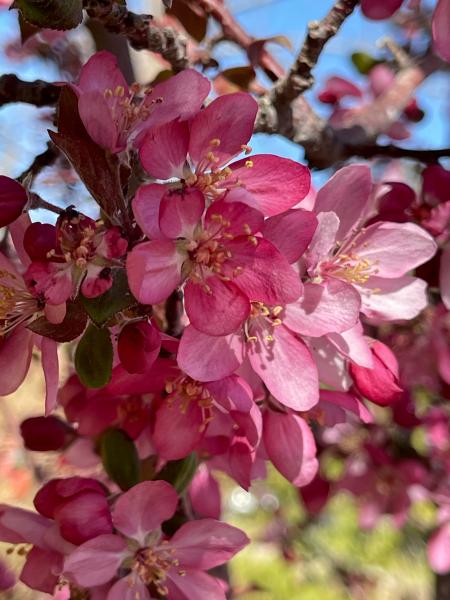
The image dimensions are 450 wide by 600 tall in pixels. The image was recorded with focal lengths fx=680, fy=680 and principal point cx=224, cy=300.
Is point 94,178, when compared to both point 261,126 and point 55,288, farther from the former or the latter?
point 261,126

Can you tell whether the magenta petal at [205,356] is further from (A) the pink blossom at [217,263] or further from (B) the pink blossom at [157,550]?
(B) the pink blossom at [157,550]

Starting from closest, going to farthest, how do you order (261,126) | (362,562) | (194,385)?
1. (194,385)
2. (261,126)
3. (362,562)

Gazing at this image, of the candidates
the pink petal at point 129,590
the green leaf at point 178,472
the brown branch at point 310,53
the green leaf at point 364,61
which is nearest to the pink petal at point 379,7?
the brown branch at point 310,53

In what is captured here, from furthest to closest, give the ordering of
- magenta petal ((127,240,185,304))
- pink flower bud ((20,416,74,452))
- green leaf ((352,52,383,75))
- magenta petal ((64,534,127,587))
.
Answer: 1. green leaf ((352,52,383,75))
2. pink flower bud ((20,416,74,452))
3. magenta petal ((64,534,127,587))
4. magenta petal ((127,240,185,304))

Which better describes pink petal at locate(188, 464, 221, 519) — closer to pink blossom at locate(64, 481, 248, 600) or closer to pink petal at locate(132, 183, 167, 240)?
pink blossom at locate(64, 481, 248, 600)

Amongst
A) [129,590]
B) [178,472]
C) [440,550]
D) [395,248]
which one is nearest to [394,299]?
[395,248]

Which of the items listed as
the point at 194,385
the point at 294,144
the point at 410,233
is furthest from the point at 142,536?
the point at 294,144

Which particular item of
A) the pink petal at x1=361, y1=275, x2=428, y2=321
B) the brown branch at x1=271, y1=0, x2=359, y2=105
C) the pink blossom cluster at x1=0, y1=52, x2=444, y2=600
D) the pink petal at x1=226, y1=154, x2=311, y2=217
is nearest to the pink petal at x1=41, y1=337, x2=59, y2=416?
the pink blossom cluster at x1=0, y1=52, x2=444, y2=600
